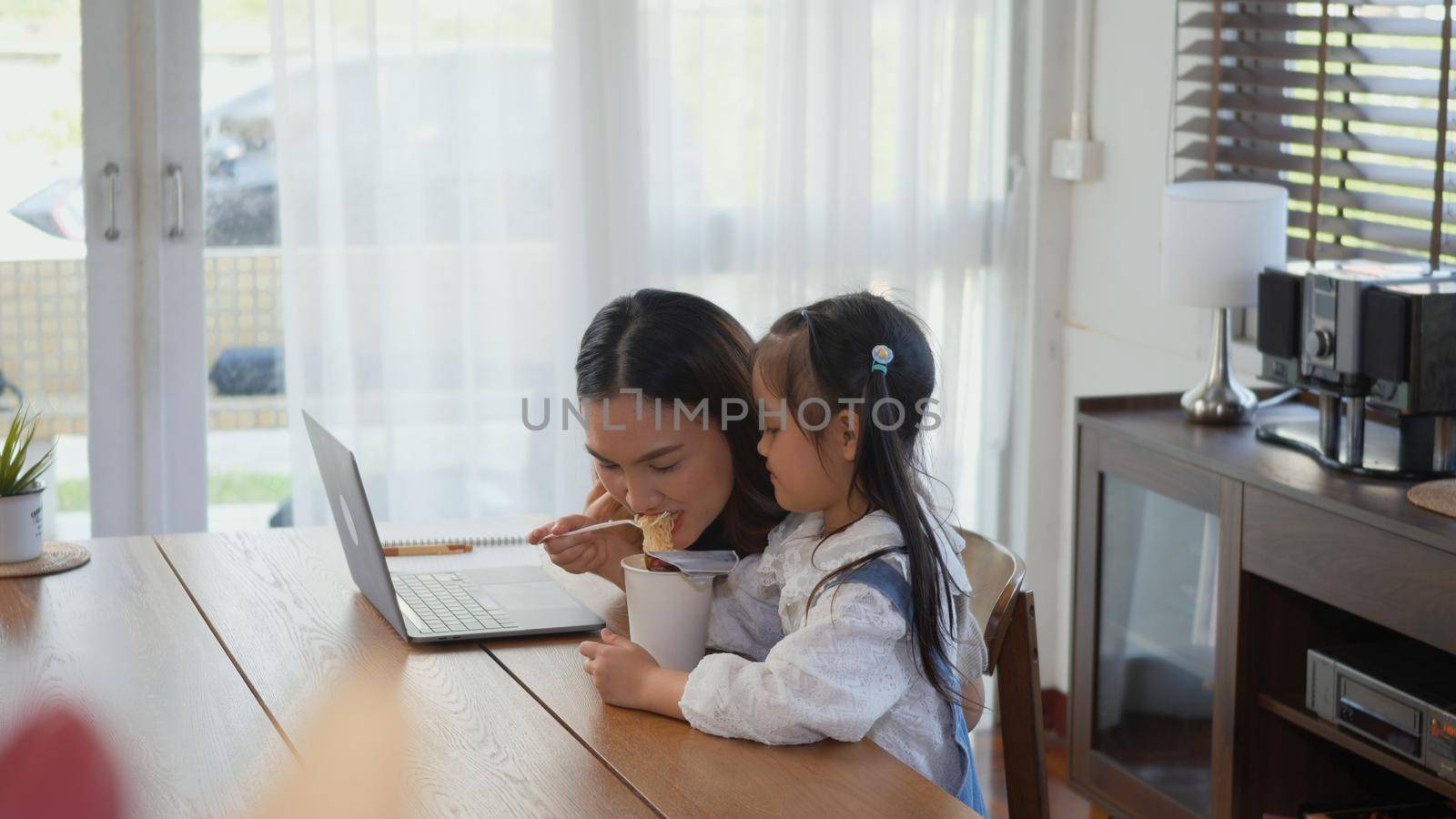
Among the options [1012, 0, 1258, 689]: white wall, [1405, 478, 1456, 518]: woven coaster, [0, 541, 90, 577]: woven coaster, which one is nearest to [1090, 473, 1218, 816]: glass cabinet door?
[1012, 0, 1258, 689]: white wall

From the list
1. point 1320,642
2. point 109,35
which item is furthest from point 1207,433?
point 109,35

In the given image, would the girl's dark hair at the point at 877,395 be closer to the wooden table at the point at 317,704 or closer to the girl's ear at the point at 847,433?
the girl's ear at the point at 847,433

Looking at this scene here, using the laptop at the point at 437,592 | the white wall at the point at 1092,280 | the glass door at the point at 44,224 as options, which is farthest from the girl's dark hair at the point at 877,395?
the glass door at the point at 44,224

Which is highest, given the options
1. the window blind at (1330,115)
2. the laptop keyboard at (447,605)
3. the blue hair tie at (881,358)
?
the window blind at (1330,115)

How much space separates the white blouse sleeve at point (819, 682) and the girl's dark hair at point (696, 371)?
329 millimetres

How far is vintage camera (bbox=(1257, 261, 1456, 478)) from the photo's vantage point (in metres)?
2.08

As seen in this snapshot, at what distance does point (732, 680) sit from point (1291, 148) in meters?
1.94

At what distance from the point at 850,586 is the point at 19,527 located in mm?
1103

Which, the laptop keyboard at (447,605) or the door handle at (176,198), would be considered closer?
the laptop keyboard at (447,605)

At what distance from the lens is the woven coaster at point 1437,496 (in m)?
1.98

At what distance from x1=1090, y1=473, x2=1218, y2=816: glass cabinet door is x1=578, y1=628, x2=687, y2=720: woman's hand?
4.37 feet

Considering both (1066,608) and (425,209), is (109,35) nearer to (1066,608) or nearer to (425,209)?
(425,209)

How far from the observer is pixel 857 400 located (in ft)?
4.65

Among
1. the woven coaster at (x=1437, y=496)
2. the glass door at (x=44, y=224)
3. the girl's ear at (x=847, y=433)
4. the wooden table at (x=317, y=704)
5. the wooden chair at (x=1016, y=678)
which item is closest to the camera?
the wooden table at (x=317, y=704)
